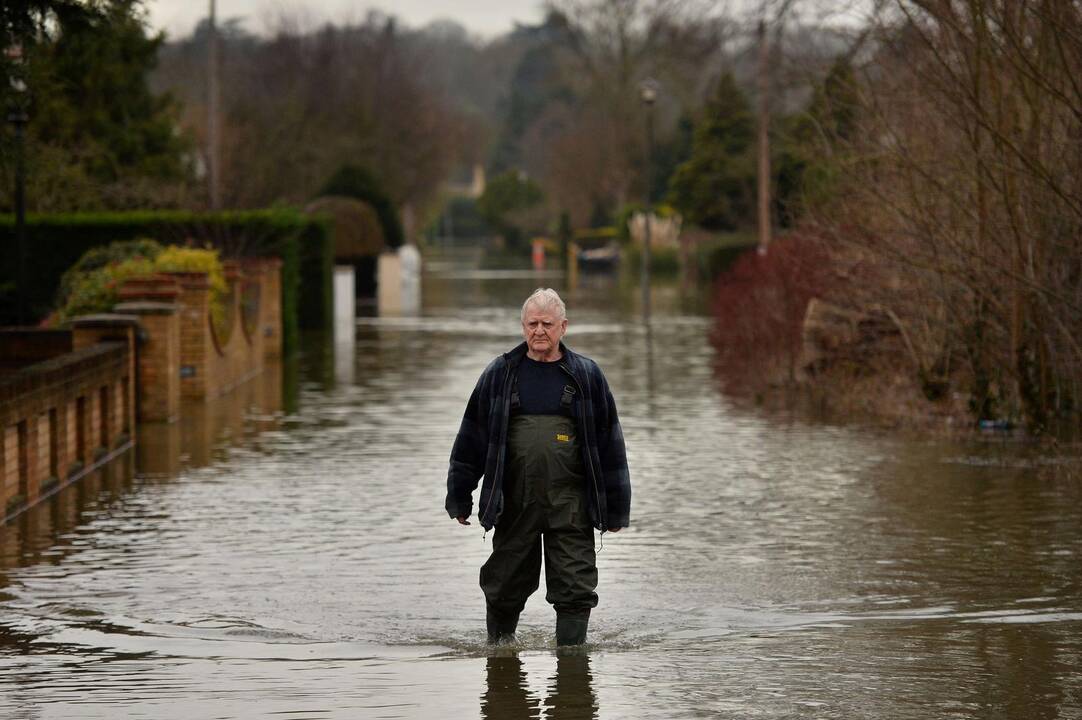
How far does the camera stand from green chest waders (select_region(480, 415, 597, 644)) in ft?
27.1

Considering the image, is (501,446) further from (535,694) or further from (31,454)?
(31,454)

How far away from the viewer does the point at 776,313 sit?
22766mm

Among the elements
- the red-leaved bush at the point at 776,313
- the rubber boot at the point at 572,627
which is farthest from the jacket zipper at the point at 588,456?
the red-leaved bush at the point at 776,313

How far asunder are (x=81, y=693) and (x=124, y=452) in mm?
9003

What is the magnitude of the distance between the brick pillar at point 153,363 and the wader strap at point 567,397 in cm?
1087

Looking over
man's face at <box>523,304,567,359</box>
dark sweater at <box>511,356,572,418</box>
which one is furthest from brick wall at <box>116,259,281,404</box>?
man's face at <box>523,304,567,359</box>

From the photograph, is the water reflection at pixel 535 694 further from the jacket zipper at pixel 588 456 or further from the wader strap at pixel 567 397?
the wader strap at pixel 567 397

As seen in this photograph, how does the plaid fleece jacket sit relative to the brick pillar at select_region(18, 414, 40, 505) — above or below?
above

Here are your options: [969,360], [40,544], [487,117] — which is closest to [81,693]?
[40,544]

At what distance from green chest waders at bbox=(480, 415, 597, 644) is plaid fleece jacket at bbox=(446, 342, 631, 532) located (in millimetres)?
79

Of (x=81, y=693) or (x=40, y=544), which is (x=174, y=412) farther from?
(x=81, y=693)

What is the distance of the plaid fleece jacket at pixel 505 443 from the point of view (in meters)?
8.19

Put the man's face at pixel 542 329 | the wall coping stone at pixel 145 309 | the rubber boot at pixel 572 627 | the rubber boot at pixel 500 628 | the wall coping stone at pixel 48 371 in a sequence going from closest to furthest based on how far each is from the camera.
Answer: the man's face at pixel 542 329 < the rubber boot at pixel 572 627 < the rubber boot at pixel 500 628 < the wall coping stone at pixel 48 371 < the wall coping stone at pixel 145 309

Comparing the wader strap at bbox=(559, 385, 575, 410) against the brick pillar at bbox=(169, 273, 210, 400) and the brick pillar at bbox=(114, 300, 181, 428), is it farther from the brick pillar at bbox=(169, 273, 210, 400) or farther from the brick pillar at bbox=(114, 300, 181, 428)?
the brick pillar at bbox=(169, 273, 210, 400)
